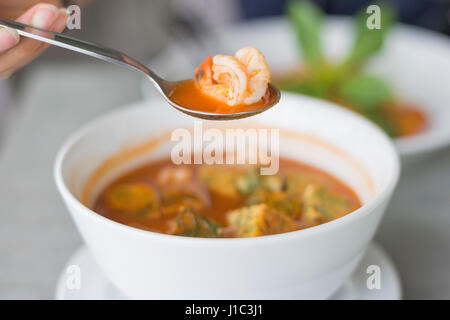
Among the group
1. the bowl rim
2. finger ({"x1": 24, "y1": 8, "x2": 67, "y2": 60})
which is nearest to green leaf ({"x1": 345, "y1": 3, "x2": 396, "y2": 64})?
the bowl rim

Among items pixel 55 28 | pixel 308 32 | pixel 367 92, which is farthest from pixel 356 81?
pixel 55 28

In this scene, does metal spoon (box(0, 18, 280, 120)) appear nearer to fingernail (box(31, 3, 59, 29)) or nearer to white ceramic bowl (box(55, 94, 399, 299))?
fingernail (box(31, 3, 59, 29))

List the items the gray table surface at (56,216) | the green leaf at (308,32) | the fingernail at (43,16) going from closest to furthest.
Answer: the fingernail at (43,16) → the gray table surface at (56,216) → the green leaf at (308,32)

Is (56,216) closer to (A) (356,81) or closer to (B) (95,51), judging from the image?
(B) (95,51)

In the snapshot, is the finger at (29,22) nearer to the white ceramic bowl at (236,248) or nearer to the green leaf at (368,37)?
the white ceramic bowl at (236,248)

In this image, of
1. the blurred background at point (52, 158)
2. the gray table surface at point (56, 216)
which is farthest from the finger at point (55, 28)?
the gray table surface at point (56, 216)
